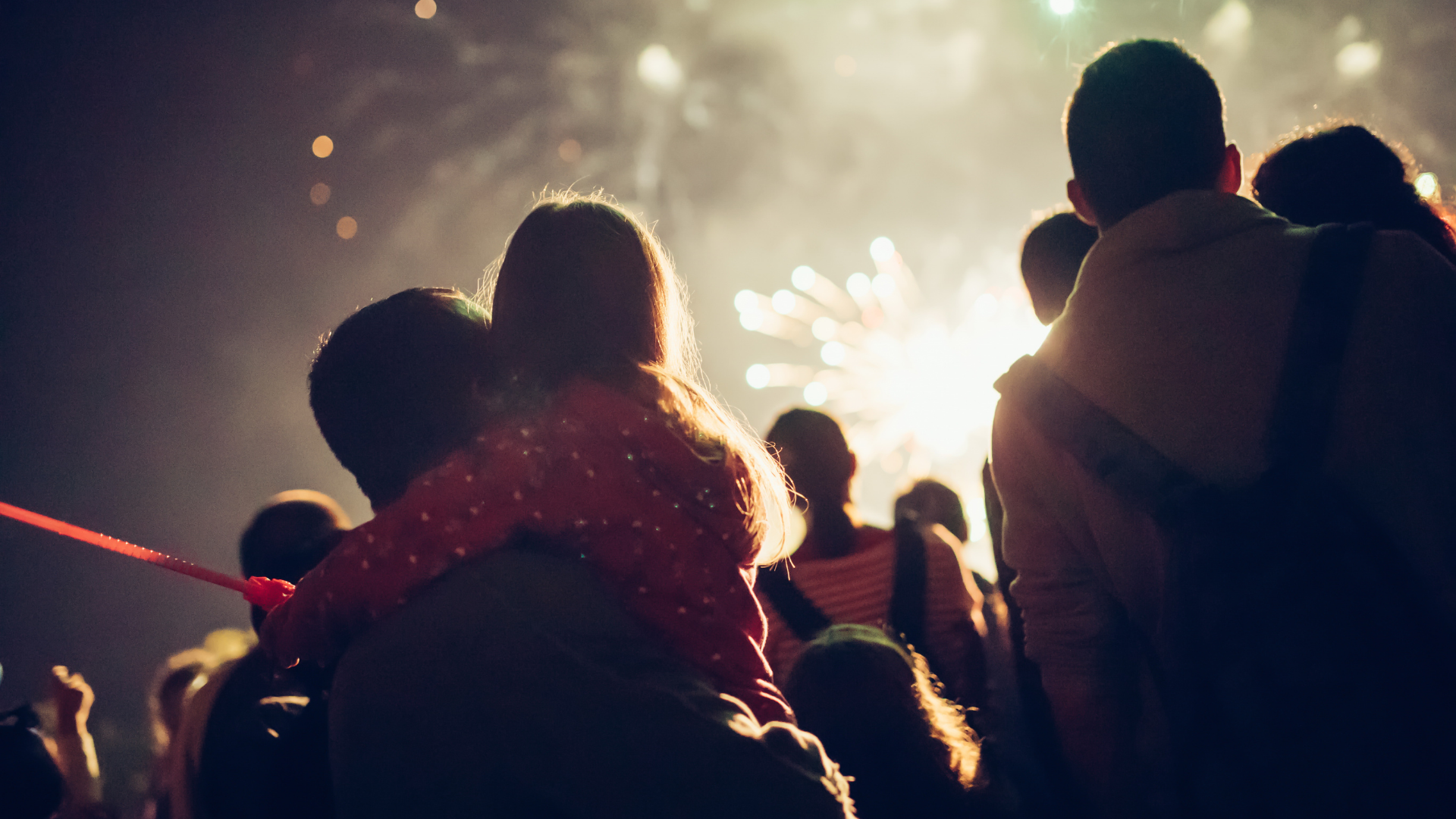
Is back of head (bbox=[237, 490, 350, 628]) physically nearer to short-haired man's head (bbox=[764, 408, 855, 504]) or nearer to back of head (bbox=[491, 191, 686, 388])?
back of head (bbox=[491, 191, 686, 388])

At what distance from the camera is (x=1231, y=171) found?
4.58 feet

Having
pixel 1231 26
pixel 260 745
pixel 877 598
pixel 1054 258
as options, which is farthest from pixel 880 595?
pixel 1231 26

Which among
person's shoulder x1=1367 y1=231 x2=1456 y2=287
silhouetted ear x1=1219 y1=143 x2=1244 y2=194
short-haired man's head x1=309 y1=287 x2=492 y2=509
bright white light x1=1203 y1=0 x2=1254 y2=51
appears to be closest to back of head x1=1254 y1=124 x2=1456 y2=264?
silhouetted ear x1=1219 y1=143 x2=1244 y2=194

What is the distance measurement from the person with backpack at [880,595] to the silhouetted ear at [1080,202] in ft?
3.68

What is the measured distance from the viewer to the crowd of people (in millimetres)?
903

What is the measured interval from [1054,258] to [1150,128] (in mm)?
813

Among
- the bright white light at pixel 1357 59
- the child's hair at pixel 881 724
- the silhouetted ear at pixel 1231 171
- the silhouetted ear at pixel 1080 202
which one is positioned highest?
the bright white light at pixel 1357 59

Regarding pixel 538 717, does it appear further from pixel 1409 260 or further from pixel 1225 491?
pixel 1409 260

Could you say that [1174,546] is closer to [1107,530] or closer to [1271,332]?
[1107,530]

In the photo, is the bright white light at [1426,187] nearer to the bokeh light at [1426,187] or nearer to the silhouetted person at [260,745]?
the bokeh light at [1426,187]

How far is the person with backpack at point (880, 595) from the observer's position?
2.16 metres

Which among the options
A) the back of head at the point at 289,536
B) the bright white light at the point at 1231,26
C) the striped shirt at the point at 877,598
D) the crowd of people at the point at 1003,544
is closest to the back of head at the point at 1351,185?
the crowd of people at the point at 1003,544

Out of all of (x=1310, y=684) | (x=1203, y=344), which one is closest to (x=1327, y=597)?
(x=1310, y=684)

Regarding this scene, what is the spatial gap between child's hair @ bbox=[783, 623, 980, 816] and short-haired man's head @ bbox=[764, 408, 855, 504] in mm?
960
